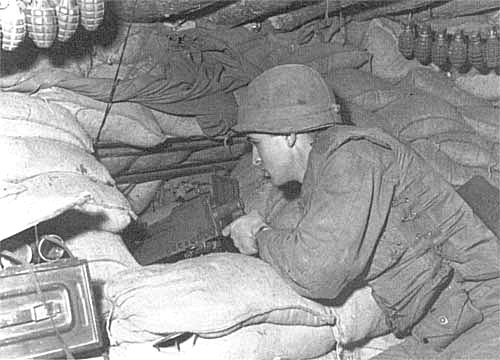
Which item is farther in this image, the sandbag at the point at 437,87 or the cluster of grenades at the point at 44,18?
the sandbag at the point at 437,87

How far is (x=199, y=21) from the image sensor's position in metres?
2.99

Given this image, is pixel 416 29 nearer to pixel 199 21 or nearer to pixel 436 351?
pixel 199 21

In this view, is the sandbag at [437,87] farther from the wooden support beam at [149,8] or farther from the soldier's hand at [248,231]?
the soldier's hand at [248,231]

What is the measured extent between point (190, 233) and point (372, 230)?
95 centimetres

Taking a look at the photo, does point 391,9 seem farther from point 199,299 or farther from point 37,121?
point 199,299

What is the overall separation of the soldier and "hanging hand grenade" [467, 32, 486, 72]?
1.65m

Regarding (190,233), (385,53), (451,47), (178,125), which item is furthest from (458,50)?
(190,233)

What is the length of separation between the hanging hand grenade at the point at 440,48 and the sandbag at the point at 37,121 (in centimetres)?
197

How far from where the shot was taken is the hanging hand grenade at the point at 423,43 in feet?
11.1

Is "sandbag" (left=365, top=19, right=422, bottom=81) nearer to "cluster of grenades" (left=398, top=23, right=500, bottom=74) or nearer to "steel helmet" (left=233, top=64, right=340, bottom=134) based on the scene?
"cluster of grenades" (left=398, top=23, right=500, bottom=74)

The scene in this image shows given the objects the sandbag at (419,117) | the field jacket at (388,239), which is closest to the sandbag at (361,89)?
the sandbag at (419,117)

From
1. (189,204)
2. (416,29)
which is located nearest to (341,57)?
(416,29)

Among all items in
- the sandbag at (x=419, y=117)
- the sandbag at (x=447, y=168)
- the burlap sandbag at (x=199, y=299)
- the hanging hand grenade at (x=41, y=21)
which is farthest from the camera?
the sandbag at (x=419, y=117)

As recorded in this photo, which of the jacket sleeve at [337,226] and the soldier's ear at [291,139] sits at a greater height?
the soldier's ear at [291,139]
